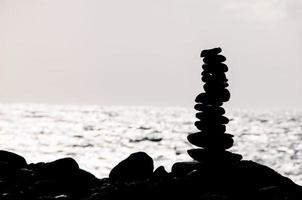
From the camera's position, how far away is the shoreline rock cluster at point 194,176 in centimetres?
Result: 1416

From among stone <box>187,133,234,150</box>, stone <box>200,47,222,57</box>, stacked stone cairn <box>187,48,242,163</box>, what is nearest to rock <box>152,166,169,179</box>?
stacked stone cairn <box>187,48,242,163</box>

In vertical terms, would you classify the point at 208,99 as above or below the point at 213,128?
above

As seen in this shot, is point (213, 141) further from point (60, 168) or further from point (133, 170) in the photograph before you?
point (60, 168)

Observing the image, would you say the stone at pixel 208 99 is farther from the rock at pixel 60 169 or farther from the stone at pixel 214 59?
the rock at pixel 60 169

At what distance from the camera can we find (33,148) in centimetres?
5478

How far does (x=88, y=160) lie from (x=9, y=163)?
28476mm

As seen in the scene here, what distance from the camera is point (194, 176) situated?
1521 centimetres

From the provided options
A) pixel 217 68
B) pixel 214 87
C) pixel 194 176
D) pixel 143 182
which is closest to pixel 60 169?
pixel 143 182

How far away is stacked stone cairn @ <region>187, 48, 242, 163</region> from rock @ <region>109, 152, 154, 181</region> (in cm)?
145

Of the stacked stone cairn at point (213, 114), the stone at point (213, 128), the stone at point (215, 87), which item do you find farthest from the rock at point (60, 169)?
the stone at point (215, 87)

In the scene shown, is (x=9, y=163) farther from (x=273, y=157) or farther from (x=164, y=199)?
(x=273, y=157)

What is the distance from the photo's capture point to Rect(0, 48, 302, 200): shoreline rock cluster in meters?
14.2

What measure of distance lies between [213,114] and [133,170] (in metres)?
2.85

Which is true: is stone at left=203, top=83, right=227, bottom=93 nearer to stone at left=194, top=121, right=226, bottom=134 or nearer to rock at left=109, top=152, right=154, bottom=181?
stone at left=194, top=121, right=226, bottom=134
